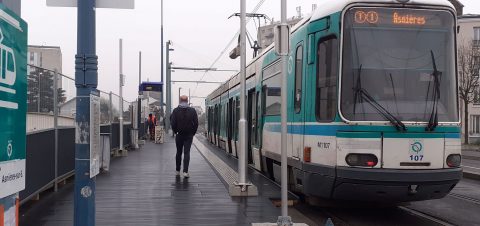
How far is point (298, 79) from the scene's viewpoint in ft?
29.4

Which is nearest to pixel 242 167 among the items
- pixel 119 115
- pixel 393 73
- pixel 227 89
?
pixel 393 73

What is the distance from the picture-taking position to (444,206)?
1028cm

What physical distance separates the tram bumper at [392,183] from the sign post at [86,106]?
12.6 feet

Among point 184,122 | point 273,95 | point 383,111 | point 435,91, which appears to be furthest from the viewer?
point 184,122

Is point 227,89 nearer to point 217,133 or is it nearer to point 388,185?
point 217,133

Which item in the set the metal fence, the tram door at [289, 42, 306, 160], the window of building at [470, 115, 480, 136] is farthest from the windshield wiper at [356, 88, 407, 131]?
the window of building at [470, 115, 480, 136]

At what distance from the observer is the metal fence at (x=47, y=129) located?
7945 mm

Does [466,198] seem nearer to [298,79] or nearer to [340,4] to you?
[298,79]

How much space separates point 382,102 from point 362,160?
89 centimetres

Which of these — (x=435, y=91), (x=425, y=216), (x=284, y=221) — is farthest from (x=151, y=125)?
(x=284, y=221)

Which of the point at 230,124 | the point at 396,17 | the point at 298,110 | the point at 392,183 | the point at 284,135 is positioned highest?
the point at 396,17

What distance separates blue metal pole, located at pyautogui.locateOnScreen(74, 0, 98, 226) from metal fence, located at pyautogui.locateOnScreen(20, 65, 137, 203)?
9.60 feet

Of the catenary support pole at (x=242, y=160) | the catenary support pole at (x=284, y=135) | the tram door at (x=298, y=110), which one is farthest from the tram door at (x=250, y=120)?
the catenary support pole at (x=284, y=135)

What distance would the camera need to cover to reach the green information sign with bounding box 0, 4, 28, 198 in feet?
9.12
